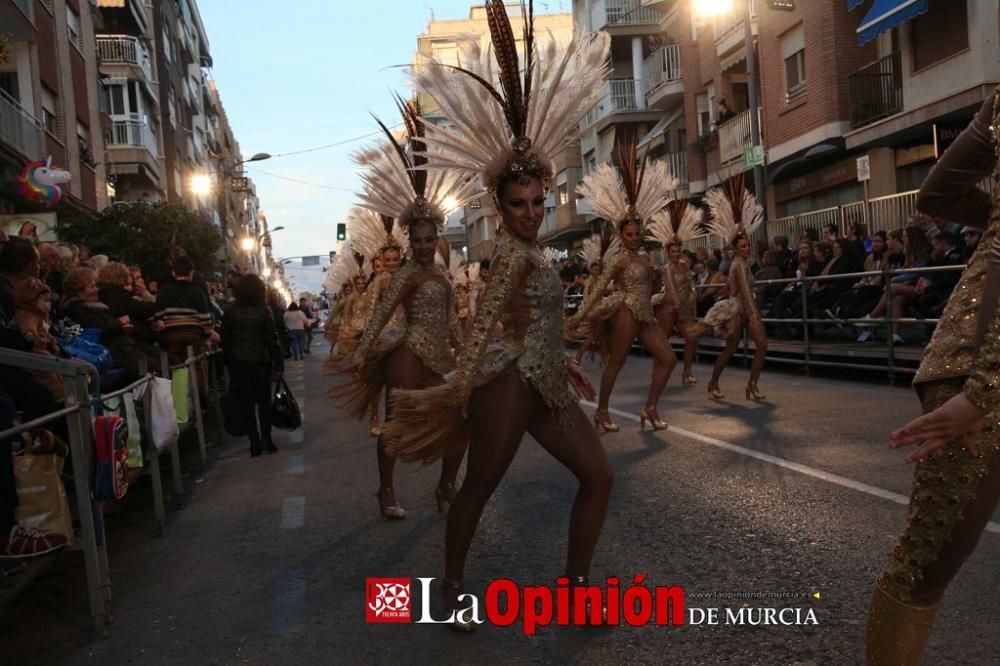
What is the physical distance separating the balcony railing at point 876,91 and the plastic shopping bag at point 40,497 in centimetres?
2046

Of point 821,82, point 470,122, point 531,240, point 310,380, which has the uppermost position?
point 821,82

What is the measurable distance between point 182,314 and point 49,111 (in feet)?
57.1

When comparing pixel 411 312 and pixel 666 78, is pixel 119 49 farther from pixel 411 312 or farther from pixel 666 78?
pixel 411 312

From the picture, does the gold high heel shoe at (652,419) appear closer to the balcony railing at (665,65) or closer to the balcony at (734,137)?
the balcony at (734,137)

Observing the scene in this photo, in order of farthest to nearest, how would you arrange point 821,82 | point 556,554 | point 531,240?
point 821,82, point 556,554, point 531,240

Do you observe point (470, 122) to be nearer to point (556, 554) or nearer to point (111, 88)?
point (556, 554)

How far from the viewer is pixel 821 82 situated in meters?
24.0

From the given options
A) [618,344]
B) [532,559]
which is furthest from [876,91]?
[532,559]

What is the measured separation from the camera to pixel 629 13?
A: 40.2 metres

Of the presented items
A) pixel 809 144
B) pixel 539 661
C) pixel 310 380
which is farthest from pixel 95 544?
pixel 809 144

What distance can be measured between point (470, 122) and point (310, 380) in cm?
1648

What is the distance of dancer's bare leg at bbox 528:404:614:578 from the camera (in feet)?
13.7

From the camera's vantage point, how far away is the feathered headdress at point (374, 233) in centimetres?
914

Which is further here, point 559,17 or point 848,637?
point 559,17
